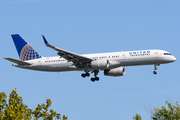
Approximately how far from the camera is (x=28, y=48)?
6303 cm

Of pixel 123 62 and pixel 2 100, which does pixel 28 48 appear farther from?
pixel 2 100

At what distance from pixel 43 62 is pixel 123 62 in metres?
13.5

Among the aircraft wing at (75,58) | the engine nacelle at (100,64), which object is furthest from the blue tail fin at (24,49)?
the engine nacelle at (100,64)

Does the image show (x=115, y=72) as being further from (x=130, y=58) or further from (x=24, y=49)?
(x=24, y=49)

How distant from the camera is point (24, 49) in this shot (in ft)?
207

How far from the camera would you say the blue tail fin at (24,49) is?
2399 inches

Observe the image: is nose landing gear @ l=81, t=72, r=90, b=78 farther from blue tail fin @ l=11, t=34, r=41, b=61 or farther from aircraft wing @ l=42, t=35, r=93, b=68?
blue tail fin @ l=11, t=34, r=41, b=61

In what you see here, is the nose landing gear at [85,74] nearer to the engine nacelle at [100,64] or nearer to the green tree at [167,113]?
the engine nacelle at [100,64]

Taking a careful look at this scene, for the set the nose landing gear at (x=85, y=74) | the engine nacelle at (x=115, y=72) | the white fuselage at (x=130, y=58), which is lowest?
the nose landing gear at (x=85, y=74)

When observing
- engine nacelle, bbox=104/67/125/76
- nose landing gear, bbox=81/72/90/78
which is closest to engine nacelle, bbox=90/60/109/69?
nose landing gear, bbox=81/72/90/78

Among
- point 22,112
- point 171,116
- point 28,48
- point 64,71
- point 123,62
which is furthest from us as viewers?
point 28,48

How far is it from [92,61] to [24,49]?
1482 cm

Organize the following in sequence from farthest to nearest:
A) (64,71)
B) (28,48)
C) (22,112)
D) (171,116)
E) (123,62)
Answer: (28,48)
(64,71)
(123,62)
(171,116)
(22,112)

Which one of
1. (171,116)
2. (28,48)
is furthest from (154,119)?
(28,48)
